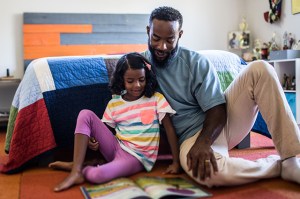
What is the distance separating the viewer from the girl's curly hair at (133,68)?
1533 millimetres

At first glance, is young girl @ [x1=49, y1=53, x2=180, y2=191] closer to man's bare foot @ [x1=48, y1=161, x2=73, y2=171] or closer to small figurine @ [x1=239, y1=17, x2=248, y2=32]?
man's bare foot @ [x1=48, y1=161, x2=73, y2=171]

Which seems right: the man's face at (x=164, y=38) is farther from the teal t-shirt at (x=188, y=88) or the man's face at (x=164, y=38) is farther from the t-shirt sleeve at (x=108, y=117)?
the t-shirt sleeve at (x=108, y=117)

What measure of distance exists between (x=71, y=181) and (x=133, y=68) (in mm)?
554

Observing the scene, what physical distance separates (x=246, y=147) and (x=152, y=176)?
872 millimetres

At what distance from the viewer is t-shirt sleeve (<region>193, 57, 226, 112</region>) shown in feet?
4.74

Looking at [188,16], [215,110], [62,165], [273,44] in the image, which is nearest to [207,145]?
[215,110]

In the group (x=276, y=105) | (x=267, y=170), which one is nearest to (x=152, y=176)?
A: (x=267, y=170)

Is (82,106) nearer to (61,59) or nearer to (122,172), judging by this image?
(61,59)

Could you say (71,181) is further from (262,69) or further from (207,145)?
(262,69)

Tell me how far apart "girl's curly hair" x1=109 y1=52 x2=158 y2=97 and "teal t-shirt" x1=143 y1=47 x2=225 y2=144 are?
48 millimetres

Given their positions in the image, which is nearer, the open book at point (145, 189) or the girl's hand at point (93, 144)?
the open book at point (145, 189)

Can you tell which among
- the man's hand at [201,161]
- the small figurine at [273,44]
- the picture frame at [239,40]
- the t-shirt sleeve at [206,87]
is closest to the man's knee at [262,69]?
the t-shirt sleeve at [206,87]

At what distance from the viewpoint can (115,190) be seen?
124 centimetres

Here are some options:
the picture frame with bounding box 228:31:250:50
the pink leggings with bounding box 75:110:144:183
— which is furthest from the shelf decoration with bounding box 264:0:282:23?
the pink leggings with bounding box 75:110:144:183
